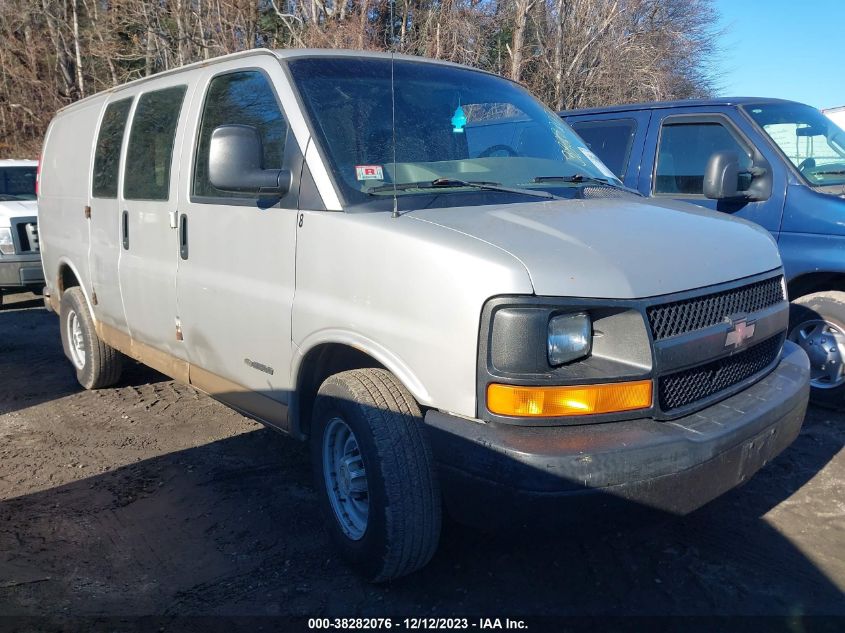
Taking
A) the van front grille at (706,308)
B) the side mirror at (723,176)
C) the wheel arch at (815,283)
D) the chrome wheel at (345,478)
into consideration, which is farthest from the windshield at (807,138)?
the chrome wheel at (345,478)

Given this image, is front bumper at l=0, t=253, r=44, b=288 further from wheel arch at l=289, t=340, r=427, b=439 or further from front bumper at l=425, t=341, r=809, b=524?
front bumper at l=425, t=341, r=809, b=524

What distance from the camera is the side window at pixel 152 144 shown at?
13.6 feet

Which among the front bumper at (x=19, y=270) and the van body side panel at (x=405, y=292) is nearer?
the van body side panel at (x=405, y=292)

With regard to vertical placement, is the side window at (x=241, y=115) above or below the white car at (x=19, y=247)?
above

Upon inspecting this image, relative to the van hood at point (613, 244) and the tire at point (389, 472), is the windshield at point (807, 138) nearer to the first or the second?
the van hood at point (613, 244)

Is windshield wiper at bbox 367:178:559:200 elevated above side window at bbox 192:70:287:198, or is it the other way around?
side window at bbox 192:70:287:198

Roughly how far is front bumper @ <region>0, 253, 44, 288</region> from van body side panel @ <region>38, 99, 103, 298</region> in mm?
3002

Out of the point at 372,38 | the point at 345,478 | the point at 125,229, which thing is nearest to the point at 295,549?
the point at 345,478

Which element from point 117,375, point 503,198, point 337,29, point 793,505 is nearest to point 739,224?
point 503,198

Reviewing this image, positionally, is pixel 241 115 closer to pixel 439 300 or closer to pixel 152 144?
pixel 152 144

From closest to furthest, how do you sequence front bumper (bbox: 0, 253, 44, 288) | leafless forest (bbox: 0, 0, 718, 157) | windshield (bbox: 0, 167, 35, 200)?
front bumper (bbox: 0, 253, 44, 288)
windshield (bbox: 0, 167, 35, 200)
leafless forest (bbox: 0, 0, 718, 157)

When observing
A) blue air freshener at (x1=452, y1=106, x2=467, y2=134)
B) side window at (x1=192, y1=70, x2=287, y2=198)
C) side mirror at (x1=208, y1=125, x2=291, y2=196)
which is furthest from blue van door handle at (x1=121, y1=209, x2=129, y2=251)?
blue air freshener at (x1=452, y1=106, x2=467, y2=134)

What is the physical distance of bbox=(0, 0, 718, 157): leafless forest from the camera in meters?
15.4

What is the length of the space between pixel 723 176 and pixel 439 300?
2721mm
